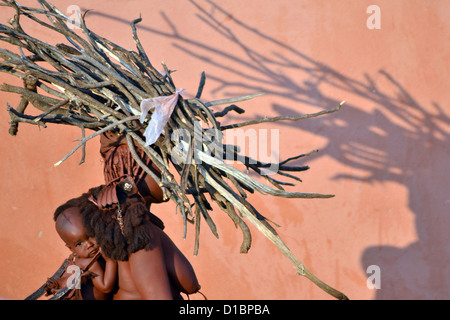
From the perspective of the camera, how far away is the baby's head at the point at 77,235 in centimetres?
247

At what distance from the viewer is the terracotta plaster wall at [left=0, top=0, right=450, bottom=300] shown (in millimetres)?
3854

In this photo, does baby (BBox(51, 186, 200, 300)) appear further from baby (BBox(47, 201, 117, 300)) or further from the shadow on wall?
the shadow on wall

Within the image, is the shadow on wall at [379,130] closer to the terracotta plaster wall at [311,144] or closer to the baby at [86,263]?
the terracotta plaster wall at [311,144]

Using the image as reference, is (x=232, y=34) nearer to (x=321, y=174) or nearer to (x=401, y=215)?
(x=321, y=174)

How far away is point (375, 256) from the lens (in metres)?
3.87

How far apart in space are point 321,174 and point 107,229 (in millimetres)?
1814

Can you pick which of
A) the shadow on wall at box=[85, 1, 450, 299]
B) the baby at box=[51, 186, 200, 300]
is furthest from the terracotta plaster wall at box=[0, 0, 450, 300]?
the baby at box=[51, 186, 200, 300]

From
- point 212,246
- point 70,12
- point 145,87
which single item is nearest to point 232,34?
point 70,12

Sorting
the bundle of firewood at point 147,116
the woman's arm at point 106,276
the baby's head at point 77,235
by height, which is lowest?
the woman's arm at point 106,276

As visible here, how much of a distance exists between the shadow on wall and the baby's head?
1.66 meters

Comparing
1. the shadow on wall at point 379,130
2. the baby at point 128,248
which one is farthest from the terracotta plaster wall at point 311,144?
the baby at point 128,248

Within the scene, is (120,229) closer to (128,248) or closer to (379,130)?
(128,248)

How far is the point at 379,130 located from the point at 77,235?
83.6 inches

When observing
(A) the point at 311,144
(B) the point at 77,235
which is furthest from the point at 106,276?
(A) the point at 311,144
